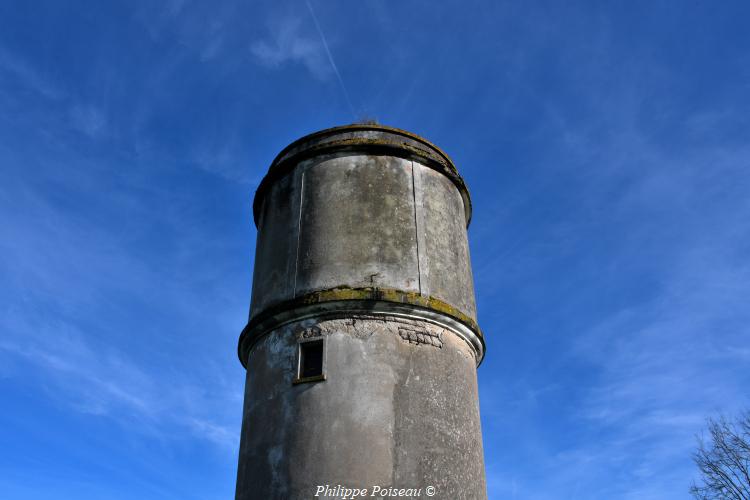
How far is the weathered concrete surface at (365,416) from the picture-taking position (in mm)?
6039

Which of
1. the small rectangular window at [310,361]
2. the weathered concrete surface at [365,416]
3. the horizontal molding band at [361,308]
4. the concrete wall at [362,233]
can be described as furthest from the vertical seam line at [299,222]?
the small rectangular window at [310,361]

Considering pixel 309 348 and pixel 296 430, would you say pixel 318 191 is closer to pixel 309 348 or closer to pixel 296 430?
pixel 309 348

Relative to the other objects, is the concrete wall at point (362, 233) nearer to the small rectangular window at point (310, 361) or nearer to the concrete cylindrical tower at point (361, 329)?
the concrete cylindrical tower at point (361, 329)

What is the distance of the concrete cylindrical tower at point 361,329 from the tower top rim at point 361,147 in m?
0.02

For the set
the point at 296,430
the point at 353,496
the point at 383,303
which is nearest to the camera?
the point at 353,496

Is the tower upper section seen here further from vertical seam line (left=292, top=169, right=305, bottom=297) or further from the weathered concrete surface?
the weathered concrete surface

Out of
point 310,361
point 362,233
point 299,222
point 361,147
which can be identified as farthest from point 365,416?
point 361,147

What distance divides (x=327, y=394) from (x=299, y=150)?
11.8 feet

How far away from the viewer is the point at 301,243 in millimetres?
7559

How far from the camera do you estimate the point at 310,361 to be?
6.77 m

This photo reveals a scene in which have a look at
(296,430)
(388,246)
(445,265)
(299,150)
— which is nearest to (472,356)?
(445,265)

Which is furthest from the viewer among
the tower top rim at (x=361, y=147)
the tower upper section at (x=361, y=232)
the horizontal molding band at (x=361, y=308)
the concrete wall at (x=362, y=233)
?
the tower top rim at (x=361, y=147)

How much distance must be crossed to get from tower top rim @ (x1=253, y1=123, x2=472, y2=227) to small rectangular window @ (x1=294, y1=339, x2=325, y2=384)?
270 centimetres

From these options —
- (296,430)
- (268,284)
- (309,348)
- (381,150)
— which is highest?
(381,150)
